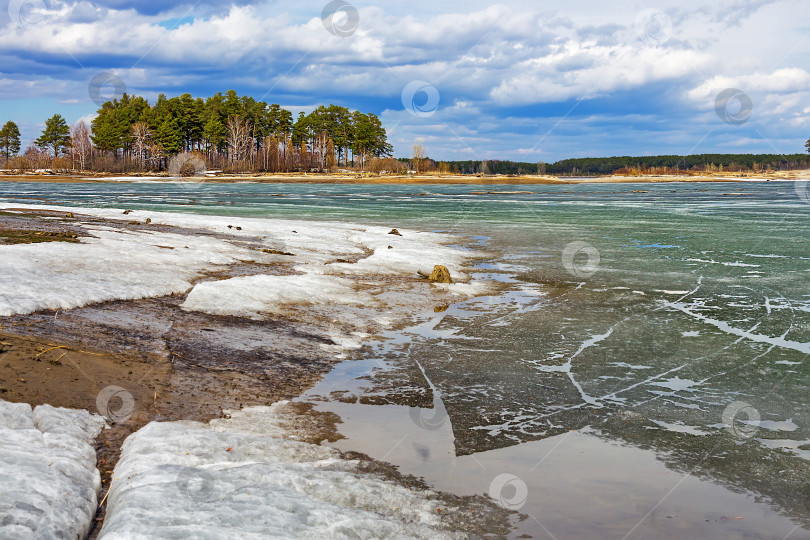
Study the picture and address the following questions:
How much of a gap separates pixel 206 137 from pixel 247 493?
15145 centimetres

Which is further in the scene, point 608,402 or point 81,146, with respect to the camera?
point 81,146

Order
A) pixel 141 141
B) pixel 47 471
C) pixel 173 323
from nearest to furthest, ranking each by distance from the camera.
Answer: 1. pixel 47 471
2. pixel 173 323
3. pixel 141 141

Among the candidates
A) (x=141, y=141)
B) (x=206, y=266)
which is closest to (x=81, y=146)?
(x=141, y=141)

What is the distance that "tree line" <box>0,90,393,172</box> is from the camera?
14225 centimetres

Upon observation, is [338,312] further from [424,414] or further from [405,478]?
[405,478]

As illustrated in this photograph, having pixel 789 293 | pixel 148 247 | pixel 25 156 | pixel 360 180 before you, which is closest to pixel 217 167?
pixel 360 180

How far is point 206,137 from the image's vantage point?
148 meters

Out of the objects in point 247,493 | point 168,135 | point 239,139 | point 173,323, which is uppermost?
point 168,135

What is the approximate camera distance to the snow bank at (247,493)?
528 centimetres

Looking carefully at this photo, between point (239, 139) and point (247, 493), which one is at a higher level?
point (239, 139)

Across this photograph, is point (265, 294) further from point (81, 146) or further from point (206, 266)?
Answer: point (81, 146)

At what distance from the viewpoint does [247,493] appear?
5867mm

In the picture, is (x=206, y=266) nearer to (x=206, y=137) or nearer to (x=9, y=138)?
(x=206, y=137)

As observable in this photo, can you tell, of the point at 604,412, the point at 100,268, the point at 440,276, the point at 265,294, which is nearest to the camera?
the point at 604,412
